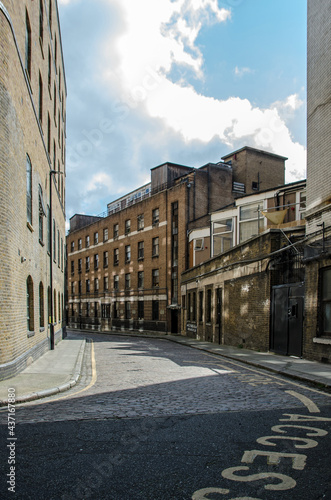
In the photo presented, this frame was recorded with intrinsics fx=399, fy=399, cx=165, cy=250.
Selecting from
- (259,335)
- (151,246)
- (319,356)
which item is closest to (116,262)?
(151,246)

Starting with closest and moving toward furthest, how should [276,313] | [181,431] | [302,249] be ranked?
1. [181,431]
2. [302,249]
3. [276,313]

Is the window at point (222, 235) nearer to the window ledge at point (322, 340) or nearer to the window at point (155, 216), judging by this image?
the window at point (155, 216)

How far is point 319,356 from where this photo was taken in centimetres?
1200

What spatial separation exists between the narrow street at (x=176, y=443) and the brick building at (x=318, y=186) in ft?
13.8

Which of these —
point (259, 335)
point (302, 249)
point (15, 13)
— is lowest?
point (259, 335)

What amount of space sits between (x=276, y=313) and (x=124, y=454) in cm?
1144

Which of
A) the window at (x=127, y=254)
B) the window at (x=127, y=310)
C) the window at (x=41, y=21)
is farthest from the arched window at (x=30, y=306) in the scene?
the window at (x=127, y=254)

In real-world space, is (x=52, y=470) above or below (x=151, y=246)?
below

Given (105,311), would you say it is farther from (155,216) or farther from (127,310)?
(155,216)

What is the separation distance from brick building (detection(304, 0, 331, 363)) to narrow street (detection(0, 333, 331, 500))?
13.8 ft

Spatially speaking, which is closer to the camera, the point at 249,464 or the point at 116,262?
the point at 249,464

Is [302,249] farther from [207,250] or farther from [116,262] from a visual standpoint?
[116,262]

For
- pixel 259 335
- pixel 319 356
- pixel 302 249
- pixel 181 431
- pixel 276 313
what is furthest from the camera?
pixel 259 335

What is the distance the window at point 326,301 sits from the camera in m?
11.9
